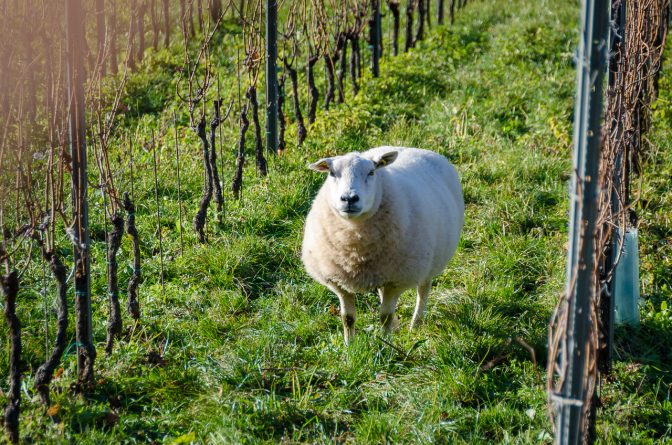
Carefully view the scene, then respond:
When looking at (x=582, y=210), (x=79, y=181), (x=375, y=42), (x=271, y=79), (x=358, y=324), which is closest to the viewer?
(x=582, y=210)

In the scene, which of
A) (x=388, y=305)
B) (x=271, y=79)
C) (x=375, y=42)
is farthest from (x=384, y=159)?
(x=375, y=42)

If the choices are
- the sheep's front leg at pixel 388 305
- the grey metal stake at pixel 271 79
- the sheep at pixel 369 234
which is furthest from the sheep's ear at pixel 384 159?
the grey metal stake at pixel 271 79

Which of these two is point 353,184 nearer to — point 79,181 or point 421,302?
point 421,302

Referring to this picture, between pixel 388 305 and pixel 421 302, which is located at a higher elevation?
pixel 388 305

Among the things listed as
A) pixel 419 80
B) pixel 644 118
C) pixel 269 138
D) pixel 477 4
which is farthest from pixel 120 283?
pixel 477 4

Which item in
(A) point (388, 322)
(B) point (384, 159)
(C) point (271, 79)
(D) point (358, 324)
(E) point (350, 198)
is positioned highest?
(C) point (271, 79)

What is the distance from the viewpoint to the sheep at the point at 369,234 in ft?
13.9

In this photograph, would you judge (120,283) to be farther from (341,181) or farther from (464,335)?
(464,335)

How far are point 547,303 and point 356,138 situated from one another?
3.18m

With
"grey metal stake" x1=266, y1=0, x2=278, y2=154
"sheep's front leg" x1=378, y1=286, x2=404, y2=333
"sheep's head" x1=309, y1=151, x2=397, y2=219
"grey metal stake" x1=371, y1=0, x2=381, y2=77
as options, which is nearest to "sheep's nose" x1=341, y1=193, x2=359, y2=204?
"sheep's head" x1=309, y1=151, x2=397, y2=219

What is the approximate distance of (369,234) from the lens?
428 cm

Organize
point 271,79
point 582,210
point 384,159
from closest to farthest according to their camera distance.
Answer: point 582,210
point 384,159
point 271,79

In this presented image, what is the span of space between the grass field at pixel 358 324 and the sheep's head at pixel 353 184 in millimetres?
685

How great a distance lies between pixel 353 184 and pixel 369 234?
0.33m
